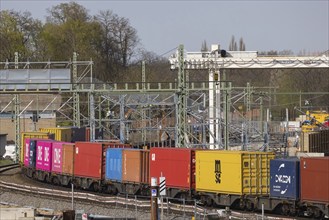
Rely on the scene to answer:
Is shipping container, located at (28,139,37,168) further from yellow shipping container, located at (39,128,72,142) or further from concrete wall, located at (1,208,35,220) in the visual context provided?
concrete wall, located at (1,208,35,220)

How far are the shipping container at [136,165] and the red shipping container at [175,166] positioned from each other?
1029 mm

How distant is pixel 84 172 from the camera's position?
39.0 m

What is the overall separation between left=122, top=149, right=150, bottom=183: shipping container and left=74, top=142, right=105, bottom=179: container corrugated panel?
231cm

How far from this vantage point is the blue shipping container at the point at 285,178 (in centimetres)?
2823

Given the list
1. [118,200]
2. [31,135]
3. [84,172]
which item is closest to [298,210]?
[118,200]

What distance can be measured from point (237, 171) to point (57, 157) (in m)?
14.5

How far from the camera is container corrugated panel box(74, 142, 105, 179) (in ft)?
124

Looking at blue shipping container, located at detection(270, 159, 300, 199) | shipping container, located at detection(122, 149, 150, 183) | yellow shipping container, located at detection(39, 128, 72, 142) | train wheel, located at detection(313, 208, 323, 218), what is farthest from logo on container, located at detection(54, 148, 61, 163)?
train wheel, located at detection(313, 208, 323, 218)

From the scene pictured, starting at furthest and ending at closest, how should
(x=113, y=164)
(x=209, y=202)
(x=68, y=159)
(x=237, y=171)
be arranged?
1. (x=68, y=159)
2. (x=113, y=164)
3. (x=209, y=202)
4. (x=237, y=171)

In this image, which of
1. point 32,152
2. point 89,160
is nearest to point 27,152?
point 32,152

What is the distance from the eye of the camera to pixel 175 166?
3256 cm

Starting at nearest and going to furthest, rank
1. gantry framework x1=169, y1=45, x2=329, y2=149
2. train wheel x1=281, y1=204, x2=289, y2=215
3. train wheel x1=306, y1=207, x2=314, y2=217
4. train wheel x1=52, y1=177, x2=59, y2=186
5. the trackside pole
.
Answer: the trackside pole → train wheel x1=306, y1=207, x2=314, y2=217 → train wheel x1=281, y1=204, x2=289, y2=215 → train wheel x1=52, y1=177, x2=59, y2=186 → gantry framework x1=169, y1=45, x2=329, y2=149

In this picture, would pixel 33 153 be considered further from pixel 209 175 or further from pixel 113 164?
pixel 209 175

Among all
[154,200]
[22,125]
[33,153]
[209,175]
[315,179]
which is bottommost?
[154,200]
